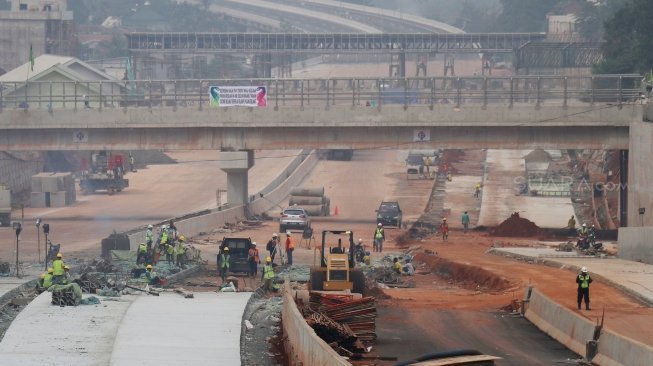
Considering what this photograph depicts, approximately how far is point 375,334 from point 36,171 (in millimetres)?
67367

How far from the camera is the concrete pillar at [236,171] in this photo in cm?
7506

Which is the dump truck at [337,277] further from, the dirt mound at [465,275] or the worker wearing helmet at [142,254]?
the worker wearing helmet at [142,254]

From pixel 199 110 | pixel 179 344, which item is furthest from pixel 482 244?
pixel 179 344

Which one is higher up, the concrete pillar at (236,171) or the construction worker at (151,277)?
the concrete pillar at (236,171)

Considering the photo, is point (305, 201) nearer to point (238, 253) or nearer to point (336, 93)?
point (336, 93)

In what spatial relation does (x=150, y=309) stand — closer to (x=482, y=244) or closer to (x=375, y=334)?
(x=375, y=334)

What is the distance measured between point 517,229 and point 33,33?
9196 cm

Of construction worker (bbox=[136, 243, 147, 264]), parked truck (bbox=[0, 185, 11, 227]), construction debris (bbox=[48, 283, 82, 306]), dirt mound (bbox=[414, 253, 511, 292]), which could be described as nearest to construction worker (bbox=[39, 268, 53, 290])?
construction debris (bbox=[48, 283, 82, 306])

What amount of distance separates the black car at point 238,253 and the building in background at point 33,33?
103541mm

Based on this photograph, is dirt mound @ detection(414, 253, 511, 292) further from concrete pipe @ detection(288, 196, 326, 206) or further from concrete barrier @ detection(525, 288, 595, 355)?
concrete pipe @ detection(288, 196, 326, 206)

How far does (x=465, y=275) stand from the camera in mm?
52188

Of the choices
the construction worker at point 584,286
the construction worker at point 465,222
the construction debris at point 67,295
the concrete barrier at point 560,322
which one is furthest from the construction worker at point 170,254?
the construction worker at point 465,222

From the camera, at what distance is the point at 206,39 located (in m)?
164

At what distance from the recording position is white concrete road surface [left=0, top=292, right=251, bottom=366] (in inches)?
1187
